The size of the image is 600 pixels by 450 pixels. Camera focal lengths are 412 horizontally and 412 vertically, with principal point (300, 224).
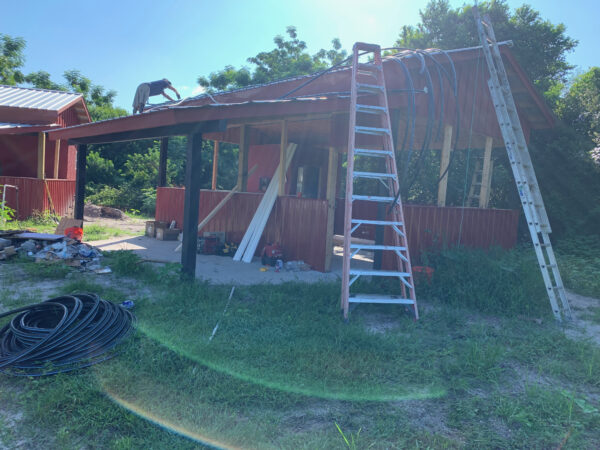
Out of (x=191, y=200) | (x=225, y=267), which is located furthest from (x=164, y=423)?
(x=225, y=267)

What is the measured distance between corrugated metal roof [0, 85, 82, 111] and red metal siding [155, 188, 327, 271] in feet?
25.1

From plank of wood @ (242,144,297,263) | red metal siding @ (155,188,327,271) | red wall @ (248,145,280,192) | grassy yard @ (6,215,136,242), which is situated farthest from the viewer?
red wall @ (248,145,280,192)

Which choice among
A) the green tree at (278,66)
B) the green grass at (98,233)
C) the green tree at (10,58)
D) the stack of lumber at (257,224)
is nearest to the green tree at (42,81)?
the green tree at (10,58)

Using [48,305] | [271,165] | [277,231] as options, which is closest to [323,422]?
[48,305]

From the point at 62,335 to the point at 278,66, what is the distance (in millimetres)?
27246

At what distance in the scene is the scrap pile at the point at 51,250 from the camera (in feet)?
22.5

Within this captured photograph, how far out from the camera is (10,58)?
29375 millimetres

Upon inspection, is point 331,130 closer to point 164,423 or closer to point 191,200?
point 191,200

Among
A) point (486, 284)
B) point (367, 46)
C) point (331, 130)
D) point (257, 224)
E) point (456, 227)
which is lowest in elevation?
point (486, 284)

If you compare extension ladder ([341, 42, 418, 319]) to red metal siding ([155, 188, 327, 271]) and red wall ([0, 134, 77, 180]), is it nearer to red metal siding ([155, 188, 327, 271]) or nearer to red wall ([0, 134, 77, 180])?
red metal siding ([155, 188, 327, 271])

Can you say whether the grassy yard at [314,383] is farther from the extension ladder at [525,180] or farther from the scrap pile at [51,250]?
the scrap pile at [51,250]

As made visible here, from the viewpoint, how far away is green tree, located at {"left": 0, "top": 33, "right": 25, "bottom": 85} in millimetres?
28422

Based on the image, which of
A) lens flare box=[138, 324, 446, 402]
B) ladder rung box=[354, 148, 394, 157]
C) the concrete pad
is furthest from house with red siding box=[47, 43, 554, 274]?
lens flare box=[138, 324, 446, 402]

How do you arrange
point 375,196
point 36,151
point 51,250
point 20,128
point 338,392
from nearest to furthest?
point 338,392, point 375,196, point 51,250, point 20,128, point 36,151
